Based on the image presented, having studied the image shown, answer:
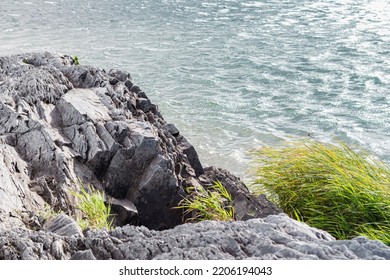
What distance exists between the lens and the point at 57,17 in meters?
22.1

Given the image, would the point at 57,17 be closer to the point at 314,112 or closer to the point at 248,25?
the point at 248,25

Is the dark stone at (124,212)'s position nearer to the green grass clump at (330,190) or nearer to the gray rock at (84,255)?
the green grass clump at (330,190)

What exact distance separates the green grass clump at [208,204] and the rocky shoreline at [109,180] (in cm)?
12

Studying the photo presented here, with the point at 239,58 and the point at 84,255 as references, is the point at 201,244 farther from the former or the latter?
the point at 239,58

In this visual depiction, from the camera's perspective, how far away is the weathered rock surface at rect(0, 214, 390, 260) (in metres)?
3.95

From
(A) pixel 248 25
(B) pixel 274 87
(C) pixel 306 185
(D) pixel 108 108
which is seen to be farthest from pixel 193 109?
(A) pixel 248 25

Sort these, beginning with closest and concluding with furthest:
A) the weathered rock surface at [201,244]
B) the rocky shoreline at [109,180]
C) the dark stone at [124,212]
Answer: the weathered rock surface at [201,244], the rocky shoreline at [109,180], the dark stone at [124,212]

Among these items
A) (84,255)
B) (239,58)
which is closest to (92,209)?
(84,255)

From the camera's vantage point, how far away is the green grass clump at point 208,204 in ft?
21.5

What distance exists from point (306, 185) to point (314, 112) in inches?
231

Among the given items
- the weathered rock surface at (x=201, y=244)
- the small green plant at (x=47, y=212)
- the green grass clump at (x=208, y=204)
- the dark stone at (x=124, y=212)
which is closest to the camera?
the weathered rock surface at (x=201, y=244)

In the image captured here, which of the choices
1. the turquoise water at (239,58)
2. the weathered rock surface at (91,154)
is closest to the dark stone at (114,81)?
the weathered rock surface at (91,154)

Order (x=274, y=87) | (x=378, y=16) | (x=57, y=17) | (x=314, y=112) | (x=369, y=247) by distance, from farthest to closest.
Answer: (x=57, y=17) → (x=378, y=16) → (x=274, y=87) → (x=314, y=112) → (x=369, y=247)

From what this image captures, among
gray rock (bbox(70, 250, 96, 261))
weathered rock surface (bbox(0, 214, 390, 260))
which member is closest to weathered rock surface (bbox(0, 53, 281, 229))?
weathered rock surface (bbox(0, 214, 390, 260))
